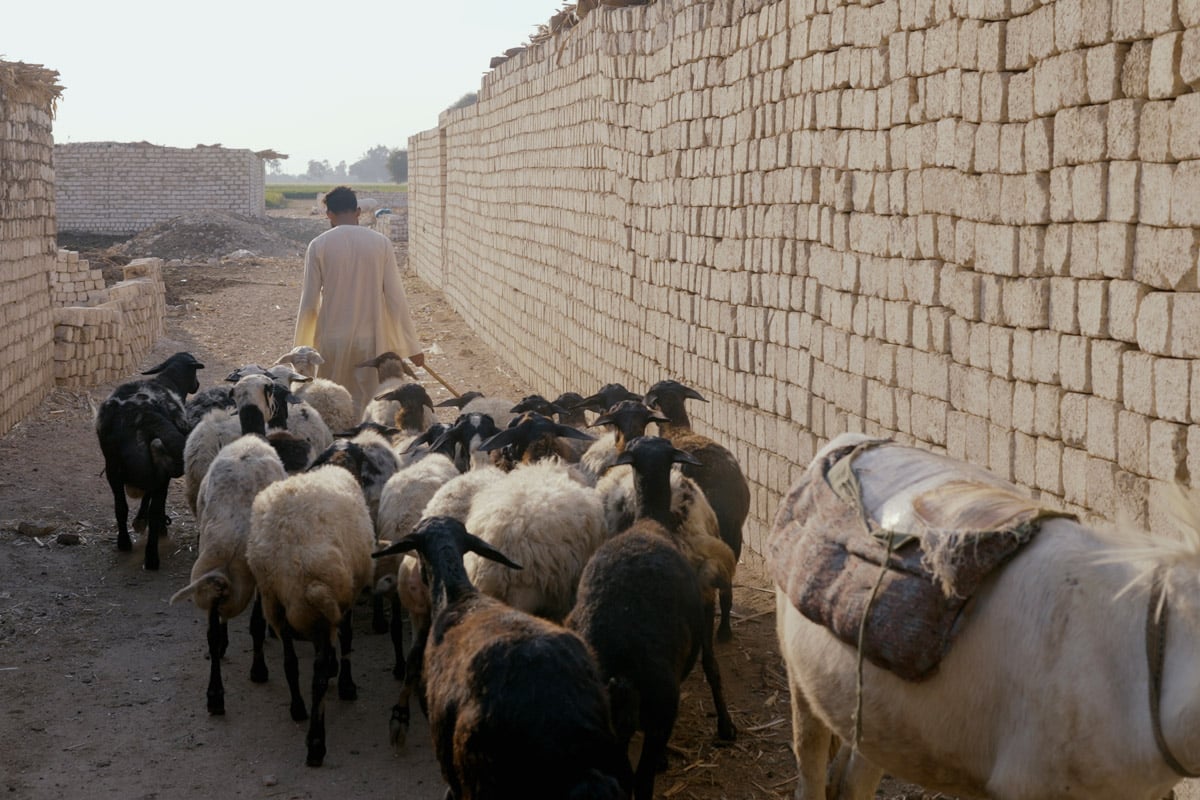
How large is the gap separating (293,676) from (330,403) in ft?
13.9

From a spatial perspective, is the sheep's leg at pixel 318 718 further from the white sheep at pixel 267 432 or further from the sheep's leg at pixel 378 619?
the white sheep at pixel 267 432

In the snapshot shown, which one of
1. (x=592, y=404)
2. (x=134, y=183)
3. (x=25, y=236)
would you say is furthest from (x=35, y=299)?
(x=134, y=183)

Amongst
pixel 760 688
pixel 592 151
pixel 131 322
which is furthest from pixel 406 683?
pixel 131 322

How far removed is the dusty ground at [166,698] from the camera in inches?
225

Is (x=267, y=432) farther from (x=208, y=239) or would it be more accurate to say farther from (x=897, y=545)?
(x=208, y=239)

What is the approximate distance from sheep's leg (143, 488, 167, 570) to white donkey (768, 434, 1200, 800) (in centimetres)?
596

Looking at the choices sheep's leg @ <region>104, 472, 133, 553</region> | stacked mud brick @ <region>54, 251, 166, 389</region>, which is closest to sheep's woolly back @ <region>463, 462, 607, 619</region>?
sheep's leg @ <region>104, 472, 133, 553</region>

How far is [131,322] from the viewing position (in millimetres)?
18000

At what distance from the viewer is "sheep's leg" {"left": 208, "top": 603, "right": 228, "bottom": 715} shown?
6465 millimetres

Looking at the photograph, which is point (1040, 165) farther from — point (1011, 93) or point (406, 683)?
point (406, 683)

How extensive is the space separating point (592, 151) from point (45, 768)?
8654 mm

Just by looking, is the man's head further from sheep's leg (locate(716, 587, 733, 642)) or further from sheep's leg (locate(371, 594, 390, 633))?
sheep's leg (locate(716, 587, 733, 642))

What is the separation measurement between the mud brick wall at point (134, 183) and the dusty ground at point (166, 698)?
3616 centimetres

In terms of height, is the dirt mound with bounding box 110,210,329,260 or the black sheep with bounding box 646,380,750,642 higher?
the dirt mound with bounding box 110,210,329,260
